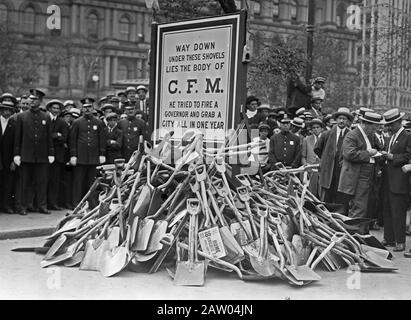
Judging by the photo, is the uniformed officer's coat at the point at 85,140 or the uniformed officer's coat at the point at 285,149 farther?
the uniformed officer's coat at the point at 85,140

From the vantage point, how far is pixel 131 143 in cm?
1390

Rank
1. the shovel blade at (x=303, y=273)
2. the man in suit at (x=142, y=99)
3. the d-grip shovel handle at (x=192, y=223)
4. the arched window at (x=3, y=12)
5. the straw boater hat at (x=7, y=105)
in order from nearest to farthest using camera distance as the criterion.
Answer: the shovel blade at (x=303, y=273)
the d-grip shovel handle at (x=192, y=223)
the straw boater hat at (x=7, y=105)
the man in suit at (x=142, y=99)
the arched window at (x=3, y=12)

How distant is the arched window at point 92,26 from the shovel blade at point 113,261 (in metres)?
52.9

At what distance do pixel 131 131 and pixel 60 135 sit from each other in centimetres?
173

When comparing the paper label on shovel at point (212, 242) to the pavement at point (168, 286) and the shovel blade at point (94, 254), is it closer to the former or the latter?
the pavement at point (168, 286)

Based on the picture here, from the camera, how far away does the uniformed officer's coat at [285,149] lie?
12750 millimetres

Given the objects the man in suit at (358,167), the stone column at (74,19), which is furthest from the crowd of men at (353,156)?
the stone column at (74,19)

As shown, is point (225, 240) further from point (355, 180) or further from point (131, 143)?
point (131, 143)

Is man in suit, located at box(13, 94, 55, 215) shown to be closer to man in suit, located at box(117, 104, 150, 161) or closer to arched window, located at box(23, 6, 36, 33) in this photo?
man in suit, located at box(117, 104, 150, 161)

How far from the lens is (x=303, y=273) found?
7383 millimetres

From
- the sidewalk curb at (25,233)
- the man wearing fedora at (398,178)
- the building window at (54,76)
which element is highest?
the building window at (54,76)

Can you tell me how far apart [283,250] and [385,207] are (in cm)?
340

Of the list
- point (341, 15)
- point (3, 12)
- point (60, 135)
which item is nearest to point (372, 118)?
point (60, 135)
